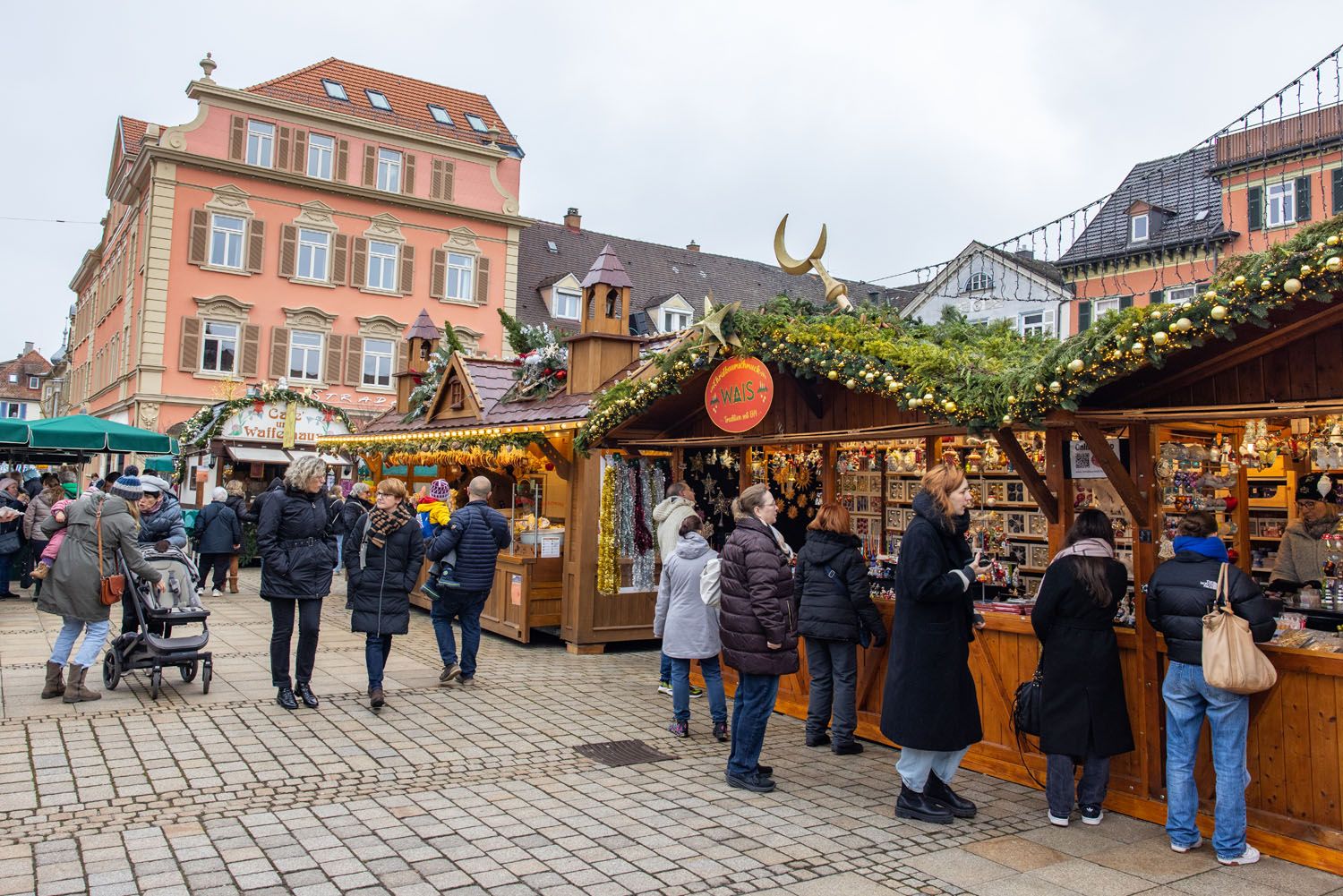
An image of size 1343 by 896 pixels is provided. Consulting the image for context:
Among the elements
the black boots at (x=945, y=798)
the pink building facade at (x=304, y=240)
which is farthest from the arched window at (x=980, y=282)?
the pink building facade at (x=304, y=240)

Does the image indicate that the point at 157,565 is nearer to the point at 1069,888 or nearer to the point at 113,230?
the point at 1069,888

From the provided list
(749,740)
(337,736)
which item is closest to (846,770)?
(749,740)

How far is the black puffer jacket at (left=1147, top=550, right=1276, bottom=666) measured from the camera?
15.1ft

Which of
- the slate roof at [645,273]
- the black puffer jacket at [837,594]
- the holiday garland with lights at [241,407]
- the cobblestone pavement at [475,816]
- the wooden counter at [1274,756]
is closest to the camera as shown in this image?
the cobblestone pavement at [475,816]

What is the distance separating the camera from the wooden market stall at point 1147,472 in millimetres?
4777

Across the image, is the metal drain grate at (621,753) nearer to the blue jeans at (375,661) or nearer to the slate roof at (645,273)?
the blue jeans at (375,661)

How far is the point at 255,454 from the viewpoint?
2025 centimetres

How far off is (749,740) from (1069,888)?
1869 mm

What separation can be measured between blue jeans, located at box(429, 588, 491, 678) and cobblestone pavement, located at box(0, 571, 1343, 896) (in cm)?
76

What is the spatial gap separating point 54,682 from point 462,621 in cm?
295

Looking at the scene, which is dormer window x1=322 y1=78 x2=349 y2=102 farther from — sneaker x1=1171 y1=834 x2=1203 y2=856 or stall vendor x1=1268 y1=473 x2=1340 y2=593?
sneaker x1=1171 y1=834 x2=1203 y2=856

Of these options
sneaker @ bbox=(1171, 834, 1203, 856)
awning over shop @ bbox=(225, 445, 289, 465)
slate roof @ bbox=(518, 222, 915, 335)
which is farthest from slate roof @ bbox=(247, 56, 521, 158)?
sneaker @ bbox=(1171, 834, 1203, 856)

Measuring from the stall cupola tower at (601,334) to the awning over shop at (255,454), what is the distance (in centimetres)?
1171

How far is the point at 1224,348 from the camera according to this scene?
5.31 meters
